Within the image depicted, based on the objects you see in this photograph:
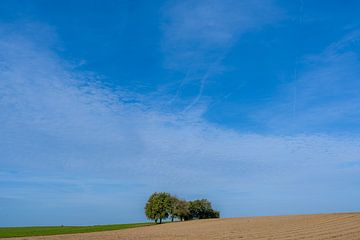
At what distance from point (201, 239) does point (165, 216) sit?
6520cm

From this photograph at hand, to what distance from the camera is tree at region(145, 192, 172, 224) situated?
3974 inches

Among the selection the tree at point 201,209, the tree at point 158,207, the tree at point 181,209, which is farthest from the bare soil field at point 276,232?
the tree at point 201,209

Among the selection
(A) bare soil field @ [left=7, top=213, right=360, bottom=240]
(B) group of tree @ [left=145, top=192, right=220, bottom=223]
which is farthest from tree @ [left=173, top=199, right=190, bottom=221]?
(A) bare soil field @ [left=7, top=213, right=360, bottom=240]

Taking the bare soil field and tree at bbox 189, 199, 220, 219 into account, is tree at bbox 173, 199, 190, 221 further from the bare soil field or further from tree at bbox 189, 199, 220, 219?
the bare soil field

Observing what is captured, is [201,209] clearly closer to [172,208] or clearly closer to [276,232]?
[172,208]

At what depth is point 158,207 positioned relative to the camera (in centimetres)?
10081

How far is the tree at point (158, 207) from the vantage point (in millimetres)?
100938

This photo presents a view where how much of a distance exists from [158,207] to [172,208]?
4.25 meters

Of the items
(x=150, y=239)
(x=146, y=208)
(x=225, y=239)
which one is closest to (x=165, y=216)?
(x=146, y=208)

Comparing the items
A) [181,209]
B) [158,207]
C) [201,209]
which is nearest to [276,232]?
[158,207]

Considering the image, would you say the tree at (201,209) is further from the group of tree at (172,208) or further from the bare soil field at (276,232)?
the bare soil field at (276,232)

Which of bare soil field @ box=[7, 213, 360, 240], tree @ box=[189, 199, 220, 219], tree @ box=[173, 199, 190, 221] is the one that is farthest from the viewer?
tree @ box=[189, 199, 220, 219]

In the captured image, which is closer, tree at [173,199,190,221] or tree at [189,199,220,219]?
tree at [173,199,190,221]

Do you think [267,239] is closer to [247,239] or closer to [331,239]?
[247,239]
